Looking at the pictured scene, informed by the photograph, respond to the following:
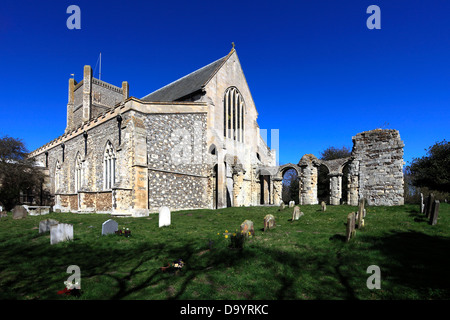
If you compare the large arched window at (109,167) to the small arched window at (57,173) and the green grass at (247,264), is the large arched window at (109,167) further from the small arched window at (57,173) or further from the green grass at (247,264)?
the small arched window at (57,173)

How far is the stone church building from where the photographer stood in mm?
16656

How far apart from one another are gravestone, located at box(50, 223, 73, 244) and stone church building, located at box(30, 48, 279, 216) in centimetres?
692

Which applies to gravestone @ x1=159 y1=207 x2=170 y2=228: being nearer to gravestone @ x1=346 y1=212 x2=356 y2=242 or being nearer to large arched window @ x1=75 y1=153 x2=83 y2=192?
gravestone @ x1=346 y1=212 x2=356 y2=242

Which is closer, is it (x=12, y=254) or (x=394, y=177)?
(x=12, y=254)

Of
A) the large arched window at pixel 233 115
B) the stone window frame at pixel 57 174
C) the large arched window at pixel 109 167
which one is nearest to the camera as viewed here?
the large arched window at pixel 109 167

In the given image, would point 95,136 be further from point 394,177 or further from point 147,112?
point 394,177

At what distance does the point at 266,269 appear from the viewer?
593 centimetres

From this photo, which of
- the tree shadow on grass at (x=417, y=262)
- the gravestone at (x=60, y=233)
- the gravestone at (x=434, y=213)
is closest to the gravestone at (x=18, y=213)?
the gravestone at (x=60, y=233)

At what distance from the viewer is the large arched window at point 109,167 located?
63.8 feet

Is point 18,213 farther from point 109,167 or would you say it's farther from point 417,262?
point 417,262

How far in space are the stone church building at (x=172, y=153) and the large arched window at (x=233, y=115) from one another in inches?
3.9

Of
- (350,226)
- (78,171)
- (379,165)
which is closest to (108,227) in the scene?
(350,226)
